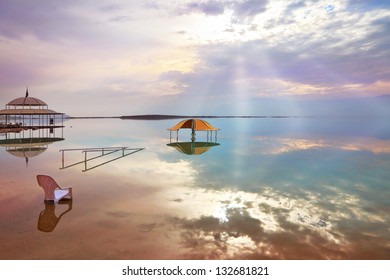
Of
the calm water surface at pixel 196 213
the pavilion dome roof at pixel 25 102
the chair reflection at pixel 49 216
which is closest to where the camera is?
the calm water surface at pixel 196 213

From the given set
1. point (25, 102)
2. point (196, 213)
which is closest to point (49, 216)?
point (196, 213)

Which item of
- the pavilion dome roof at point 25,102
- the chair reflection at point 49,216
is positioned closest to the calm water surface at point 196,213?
the chair reflection at point 49,216

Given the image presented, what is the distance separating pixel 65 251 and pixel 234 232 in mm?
4387

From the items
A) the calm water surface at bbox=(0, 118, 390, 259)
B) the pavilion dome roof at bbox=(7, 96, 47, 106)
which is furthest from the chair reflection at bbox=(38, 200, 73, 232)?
the pavilion dome roof at bbox=(7, 96, 47, 106)

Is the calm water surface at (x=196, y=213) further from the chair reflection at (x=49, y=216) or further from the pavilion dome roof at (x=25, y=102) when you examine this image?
the pavilion dome roof at (x=25, y=102)

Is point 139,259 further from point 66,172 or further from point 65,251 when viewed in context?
point 66,172

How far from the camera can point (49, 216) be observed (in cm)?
942

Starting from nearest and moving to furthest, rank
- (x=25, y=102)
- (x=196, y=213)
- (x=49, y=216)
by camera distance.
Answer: (x=49, y=216), (x=196, y=213), (x=25, y=102)

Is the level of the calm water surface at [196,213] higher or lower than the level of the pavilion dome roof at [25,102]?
lower

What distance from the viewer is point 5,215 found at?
9.48 m

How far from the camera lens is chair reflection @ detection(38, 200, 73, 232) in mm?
8602

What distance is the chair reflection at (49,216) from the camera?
8602 millimetres

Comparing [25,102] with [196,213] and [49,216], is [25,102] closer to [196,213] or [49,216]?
[49,216]
